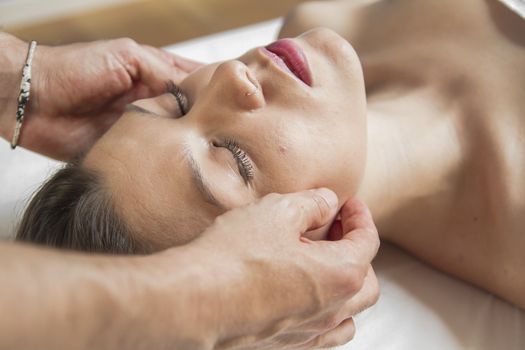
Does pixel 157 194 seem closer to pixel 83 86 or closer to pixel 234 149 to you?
pixel 234 149

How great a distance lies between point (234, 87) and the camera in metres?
0.96

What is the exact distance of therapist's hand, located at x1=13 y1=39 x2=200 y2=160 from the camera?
1.34 metres

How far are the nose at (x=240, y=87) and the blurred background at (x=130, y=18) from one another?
1728mm

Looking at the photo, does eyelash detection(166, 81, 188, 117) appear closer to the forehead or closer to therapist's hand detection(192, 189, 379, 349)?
the forehead

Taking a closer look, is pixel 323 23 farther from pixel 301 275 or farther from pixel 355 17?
pixel 301 275

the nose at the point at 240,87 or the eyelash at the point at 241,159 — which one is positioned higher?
the nose at the point at 240,87

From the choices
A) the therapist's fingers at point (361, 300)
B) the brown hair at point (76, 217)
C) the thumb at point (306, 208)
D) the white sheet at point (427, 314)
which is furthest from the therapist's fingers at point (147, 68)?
the therapist's fingers at point (361, 300)

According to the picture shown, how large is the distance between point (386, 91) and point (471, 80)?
21 centimetres

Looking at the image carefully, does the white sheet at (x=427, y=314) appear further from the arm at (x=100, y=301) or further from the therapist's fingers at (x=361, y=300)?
the arm at (x=100, y=301)

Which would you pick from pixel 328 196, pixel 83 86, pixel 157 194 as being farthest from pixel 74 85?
pixel 328 196

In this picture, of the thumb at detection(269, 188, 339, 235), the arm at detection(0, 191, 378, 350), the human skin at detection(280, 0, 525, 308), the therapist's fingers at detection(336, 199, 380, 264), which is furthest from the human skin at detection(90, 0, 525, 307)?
the arm at detection(0, 191, 378, 350)

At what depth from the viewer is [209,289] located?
0.71m

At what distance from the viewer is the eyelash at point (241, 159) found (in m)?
0.94

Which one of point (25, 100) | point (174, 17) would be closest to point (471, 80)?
point (25, 100)
